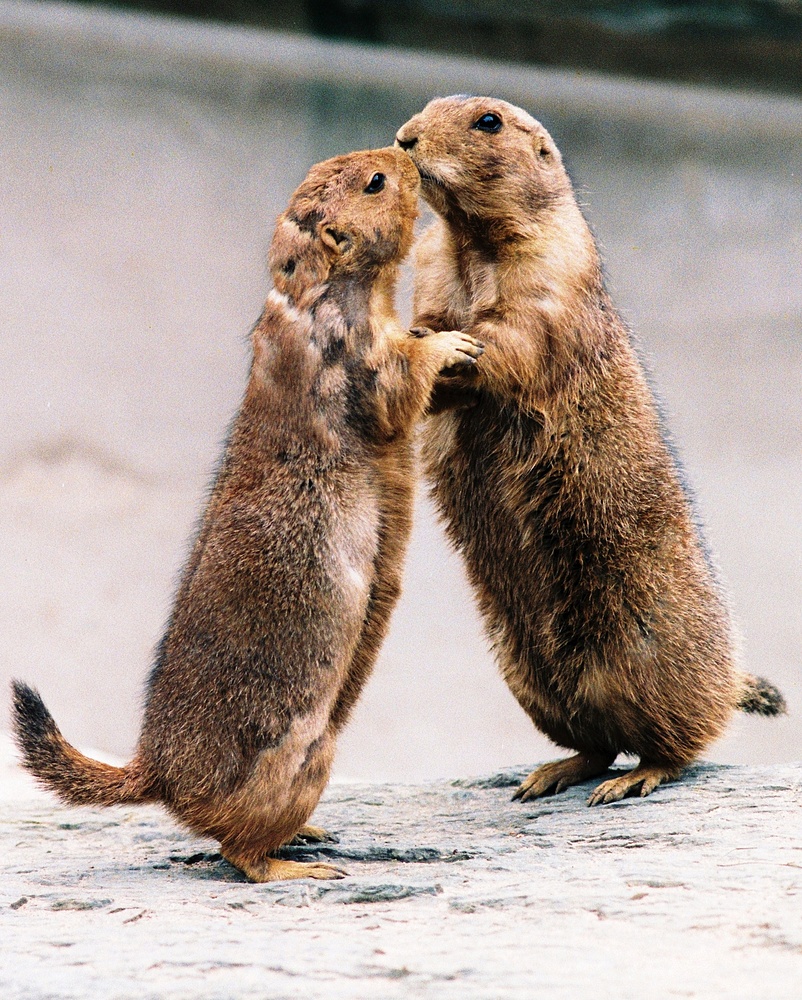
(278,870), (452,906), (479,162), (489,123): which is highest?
(489,123)

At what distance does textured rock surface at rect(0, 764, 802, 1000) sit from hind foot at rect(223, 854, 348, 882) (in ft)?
0.27

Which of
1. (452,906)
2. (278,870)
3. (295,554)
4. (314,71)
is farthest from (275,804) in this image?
(314,71)

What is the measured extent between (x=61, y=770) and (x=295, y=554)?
105 centimetres

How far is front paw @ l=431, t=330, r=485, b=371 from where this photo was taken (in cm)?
416

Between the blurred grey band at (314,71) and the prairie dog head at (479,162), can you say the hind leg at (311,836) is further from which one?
the blurred grey band at (314,71)

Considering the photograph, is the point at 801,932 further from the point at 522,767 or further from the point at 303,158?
the point at 303,158

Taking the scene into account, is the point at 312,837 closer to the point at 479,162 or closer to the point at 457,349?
the point at 457,349

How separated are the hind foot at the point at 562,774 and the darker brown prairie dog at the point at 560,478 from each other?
0.22 meters

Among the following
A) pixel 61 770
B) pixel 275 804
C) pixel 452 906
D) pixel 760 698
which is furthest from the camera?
pixel 760 698

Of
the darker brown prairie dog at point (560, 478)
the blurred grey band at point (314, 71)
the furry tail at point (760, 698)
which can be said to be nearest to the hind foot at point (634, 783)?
the darker brown prairie dog at point (560, 478)

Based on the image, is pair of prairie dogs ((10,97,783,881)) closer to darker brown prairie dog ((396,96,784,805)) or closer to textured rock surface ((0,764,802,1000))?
darker brown prairie dog ((396,96,784,805))

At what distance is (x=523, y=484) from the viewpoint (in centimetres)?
479

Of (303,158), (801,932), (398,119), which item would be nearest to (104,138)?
(303,158)

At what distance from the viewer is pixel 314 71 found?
9484mm
